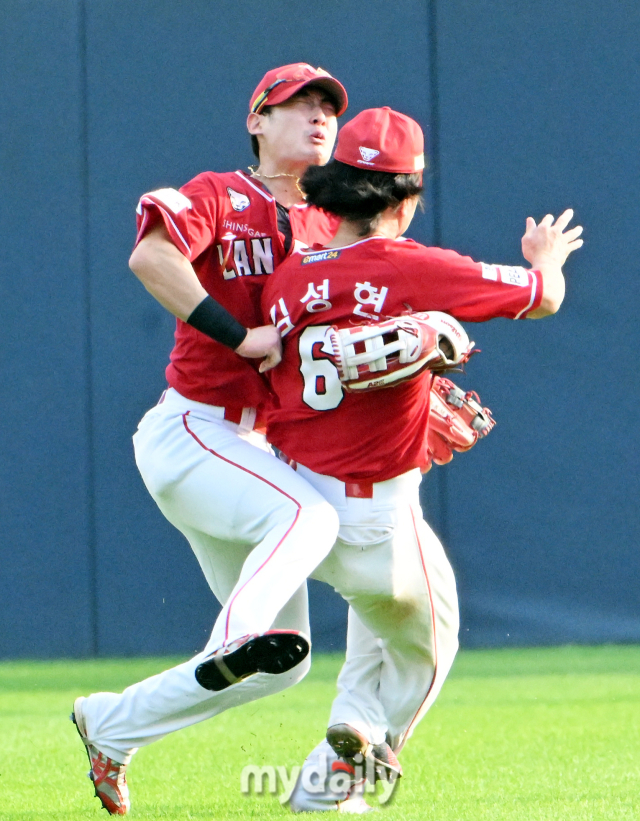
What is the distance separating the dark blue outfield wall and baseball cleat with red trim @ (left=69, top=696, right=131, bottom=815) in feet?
10.8

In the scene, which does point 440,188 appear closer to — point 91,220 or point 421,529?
point 91,220

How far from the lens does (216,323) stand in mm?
2662

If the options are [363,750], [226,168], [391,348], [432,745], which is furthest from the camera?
[226,168]

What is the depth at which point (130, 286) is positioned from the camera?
6129 millimetres

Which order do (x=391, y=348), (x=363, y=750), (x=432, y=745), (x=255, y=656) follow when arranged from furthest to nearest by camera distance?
(x=432, y=745) < (x=363, y=750) < (x=391, y=348) < (x=255, y=656)

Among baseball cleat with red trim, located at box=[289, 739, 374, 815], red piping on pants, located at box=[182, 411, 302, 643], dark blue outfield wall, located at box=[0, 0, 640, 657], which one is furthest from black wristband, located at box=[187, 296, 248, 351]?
dark blue outfield wall, located at box=[0, 0, 640, 657]

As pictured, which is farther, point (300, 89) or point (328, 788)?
point (300, 89)

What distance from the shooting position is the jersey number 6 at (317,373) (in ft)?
8.74

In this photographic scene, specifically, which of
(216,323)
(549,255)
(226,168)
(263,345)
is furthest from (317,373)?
(226,168)

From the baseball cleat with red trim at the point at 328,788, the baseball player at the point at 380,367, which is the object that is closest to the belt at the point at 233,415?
the baseball player at the point at 380,367

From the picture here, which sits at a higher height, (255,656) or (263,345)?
(263,345)

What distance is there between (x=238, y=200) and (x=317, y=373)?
502mm

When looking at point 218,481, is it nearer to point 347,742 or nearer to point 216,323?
point 216,323

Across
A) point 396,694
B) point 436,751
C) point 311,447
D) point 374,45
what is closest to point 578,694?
point 436,751
